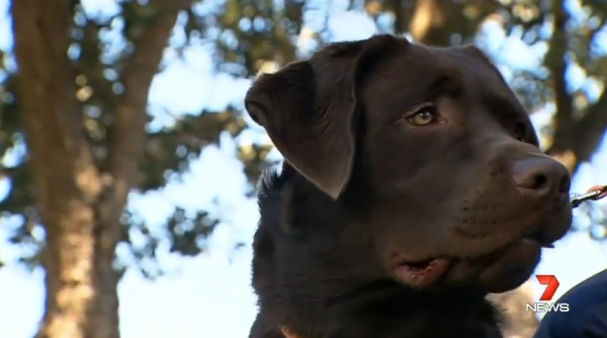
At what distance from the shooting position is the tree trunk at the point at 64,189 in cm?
681

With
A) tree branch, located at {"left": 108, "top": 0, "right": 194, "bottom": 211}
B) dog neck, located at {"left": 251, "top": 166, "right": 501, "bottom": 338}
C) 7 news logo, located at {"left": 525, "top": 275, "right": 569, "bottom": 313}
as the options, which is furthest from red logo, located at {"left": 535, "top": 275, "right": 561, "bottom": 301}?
tree branch, located at {"left": 108, "top": 0, "right": 194, "bottom": 211}

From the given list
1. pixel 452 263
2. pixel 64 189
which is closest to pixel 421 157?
pixel 452 263

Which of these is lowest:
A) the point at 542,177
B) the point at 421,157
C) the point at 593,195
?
the point at 542,177

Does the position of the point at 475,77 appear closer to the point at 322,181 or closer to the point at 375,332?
the point at 322,181

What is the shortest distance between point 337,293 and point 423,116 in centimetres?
62

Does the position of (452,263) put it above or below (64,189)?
below

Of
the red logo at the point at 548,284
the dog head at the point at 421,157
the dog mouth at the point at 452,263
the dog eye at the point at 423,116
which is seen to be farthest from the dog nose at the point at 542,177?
the red logo at the point at 548,284

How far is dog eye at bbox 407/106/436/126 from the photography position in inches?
113

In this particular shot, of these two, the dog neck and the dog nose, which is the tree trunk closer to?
the dog neck

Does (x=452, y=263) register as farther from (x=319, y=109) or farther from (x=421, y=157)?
(x=319, y=109)

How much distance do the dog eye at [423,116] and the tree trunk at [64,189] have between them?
172 inches

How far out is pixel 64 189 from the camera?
6.93 meters

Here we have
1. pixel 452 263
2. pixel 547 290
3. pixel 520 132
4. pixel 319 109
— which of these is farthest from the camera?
pixel 547 290

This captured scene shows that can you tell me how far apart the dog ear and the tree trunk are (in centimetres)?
409
